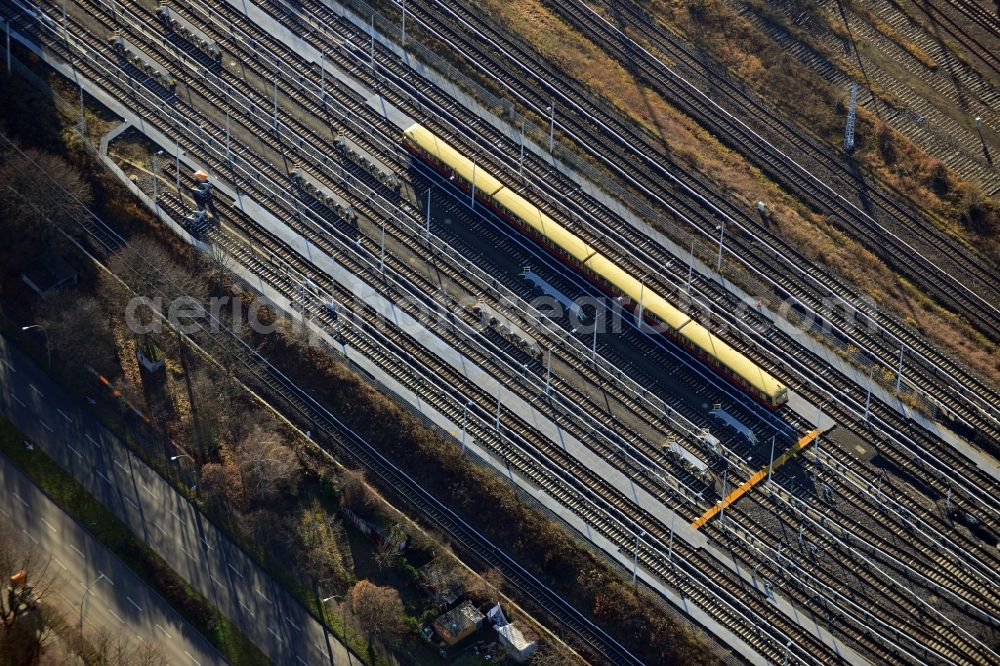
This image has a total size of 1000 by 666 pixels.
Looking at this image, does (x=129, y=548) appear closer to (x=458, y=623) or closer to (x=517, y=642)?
(x=458, y=623)

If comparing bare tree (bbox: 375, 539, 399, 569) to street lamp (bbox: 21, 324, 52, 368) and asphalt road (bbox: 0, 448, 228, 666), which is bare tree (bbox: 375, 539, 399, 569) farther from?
street lamp (bbox: 21, 324, 52, 368)

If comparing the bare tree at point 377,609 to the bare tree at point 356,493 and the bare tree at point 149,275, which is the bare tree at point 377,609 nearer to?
the bare tree at point 356,493

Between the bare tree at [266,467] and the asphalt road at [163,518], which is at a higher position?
the bare tree at [266,467]

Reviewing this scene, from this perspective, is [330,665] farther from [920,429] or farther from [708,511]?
[920,429]

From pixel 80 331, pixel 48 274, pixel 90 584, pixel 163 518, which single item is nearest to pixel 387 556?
pixel 163 518

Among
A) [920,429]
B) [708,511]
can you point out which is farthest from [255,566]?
[920,429]

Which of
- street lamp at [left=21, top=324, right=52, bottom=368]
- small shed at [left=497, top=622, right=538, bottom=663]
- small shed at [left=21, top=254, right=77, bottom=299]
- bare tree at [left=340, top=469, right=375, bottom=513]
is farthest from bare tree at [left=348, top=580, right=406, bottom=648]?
small shed at [left=21, top=254, right=77, bottom=299]

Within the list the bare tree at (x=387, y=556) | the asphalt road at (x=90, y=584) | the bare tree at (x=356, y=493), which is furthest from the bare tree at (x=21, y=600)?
the bare tree at (x=387, y=556)
